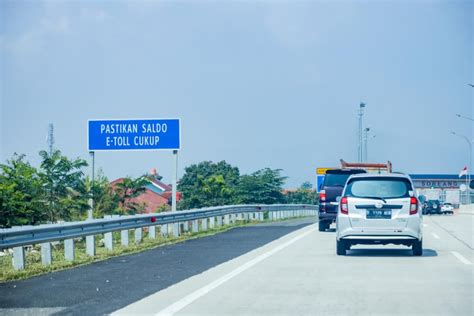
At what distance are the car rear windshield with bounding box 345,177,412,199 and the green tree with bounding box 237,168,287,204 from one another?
52403 millimetres

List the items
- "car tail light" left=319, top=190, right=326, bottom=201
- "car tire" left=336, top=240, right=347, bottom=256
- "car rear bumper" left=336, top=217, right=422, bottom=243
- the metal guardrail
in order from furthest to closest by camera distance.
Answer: "car tail light" left=319, top=190, right=326, bottom=201, "car tire" left=336, top=240, right=347, bottom=256, "car rear bumper" left=336, top=217, right=422, bottom=243, the metal guardrail

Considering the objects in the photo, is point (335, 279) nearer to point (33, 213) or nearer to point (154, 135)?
point (33, 213)

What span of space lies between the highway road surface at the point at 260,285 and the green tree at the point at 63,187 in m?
7.67

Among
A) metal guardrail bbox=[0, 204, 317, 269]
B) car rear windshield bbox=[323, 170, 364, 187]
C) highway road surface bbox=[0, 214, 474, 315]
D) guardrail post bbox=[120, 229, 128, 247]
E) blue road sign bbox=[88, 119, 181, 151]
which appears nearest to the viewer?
highway road surface bbox=[0, 214, 474, 315]

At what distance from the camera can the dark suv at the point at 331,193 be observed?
27.4 metres

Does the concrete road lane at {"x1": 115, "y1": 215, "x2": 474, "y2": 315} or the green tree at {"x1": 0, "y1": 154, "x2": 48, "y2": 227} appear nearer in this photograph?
the concrete road lane at {"x1": 115, "y1": 215, "x2": 474, "y2": 315}

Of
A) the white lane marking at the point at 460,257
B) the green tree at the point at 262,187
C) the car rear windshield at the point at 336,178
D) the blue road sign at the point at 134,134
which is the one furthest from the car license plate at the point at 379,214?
the green tree at the point at 262,187

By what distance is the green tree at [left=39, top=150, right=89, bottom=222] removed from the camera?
26.1 meters

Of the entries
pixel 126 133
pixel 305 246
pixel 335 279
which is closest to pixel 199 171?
pixel 126 133

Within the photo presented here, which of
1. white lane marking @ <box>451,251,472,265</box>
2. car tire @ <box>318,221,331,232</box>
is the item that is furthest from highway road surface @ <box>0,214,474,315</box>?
car tire @ <box>318,221,331,232</box>

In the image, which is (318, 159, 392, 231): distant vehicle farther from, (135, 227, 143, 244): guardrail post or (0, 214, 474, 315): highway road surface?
(0, 214, 474, 315): highway road surface

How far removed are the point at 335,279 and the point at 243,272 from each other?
1.82 meters

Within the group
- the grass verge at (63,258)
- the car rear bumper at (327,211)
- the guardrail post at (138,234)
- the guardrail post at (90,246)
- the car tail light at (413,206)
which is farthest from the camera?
the car rear bumper at (327,211)

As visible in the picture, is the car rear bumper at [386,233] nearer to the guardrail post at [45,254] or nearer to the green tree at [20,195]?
the guardrail post at [45,254]
